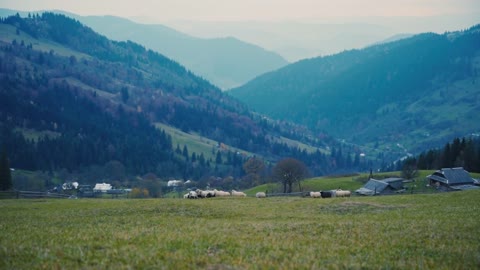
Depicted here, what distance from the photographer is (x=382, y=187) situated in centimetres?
9831

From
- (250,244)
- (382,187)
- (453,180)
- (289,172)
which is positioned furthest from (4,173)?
(453,180)

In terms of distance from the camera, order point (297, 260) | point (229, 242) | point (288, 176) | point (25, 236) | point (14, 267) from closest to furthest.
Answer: point (14, 267) → point (297, 260) → point (229, 242) → point (25, 236) → point (288, 176)

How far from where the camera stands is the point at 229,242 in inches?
877

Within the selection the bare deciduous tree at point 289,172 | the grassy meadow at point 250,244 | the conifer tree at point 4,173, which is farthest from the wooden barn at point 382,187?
the conifer tree at point 4,173

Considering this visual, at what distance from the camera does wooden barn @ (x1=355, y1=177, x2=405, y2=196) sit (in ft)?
316

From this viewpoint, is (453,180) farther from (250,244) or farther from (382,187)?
(250,244)

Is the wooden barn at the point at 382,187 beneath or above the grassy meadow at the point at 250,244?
above

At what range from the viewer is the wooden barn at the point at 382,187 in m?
96.4

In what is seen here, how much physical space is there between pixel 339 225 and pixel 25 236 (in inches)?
748

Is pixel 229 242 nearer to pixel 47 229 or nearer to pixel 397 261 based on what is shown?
pixel 397 261

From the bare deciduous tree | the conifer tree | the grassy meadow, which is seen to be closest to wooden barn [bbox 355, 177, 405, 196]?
the bare deciduous tree

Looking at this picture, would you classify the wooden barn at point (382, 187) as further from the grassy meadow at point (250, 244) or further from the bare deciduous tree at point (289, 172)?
the grassy meadow at point (250, 244)

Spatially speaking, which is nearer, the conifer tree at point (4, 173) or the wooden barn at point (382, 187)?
the conifer tree at point (4, 173)

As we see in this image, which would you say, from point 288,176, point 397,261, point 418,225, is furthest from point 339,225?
point 288,176
